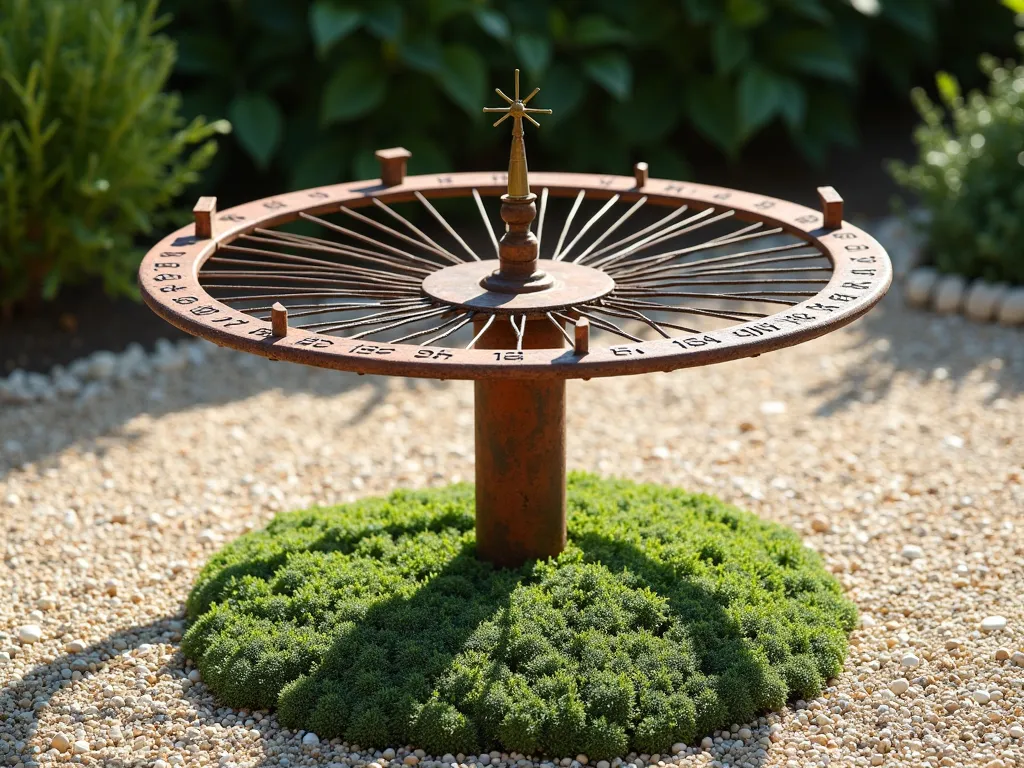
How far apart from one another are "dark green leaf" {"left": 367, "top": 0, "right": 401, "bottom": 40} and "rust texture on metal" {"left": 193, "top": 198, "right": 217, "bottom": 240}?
343cm

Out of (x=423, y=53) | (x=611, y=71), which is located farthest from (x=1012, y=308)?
(x=423, y=53)

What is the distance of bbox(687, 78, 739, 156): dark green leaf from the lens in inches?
325

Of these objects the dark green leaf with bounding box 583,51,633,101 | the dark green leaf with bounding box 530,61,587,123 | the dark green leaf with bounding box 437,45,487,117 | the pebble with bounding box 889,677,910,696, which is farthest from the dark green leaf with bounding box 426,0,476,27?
the pebble with bounding box 889,677,910,696

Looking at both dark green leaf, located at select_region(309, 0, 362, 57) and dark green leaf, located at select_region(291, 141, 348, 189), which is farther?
dark green leaf, located at select_region(291, 141, 348, 189)

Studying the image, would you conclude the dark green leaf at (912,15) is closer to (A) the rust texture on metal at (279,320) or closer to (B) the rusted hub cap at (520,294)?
(B) the rusted hub cap at (520,294)

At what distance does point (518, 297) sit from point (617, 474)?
181 centimetres

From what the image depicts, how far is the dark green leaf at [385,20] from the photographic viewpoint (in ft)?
24.1

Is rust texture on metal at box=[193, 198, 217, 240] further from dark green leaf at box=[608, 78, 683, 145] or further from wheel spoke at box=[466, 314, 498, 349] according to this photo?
dark green leaf at box=[608, 78, 683, 145]

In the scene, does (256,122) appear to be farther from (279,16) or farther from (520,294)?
(520,294)

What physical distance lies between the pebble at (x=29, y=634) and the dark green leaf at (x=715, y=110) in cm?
528

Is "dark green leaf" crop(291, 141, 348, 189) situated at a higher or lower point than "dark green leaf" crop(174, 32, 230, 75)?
lower

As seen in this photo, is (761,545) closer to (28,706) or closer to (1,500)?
(28,706)

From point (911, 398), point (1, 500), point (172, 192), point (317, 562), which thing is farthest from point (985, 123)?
point (1, 500)

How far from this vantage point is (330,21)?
23.7 ft
